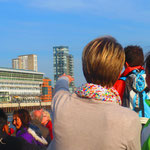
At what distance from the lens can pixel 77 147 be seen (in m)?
1.79

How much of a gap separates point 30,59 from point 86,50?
15948 cm

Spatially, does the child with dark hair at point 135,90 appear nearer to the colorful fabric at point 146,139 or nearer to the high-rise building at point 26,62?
the colorful fabric at point 146,139

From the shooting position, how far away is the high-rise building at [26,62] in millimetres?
158250

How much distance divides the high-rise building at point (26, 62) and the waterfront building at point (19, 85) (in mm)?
47296

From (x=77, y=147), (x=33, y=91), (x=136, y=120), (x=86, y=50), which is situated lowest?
(x=33, y=91)

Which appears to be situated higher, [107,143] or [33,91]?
[107,143]

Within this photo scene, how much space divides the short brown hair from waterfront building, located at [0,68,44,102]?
292 feet

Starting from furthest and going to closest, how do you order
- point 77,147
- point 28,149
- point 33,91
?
point 33,91
point 28,149
point 77,147

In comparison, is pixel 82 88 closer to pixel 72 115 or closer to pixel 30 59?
pixel 72 115

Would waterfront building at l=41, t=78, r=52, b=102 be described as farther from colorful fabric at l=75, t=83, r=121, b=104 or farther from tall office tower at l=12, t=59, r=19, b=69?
colorful fabric at l=75, t=83, r=121, b=104

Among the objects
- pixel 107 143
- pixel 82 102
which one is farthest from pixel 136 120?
pixel 82 102

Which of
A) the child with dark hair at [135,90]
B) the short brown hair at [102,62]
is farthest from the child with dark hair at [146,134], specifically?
the child with dark hair at [135,90]

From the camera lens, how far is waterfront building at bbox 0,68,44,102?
92.9 m

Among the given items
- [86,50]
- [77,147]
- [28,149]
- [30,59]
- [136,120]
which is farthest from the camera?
[30,59]
